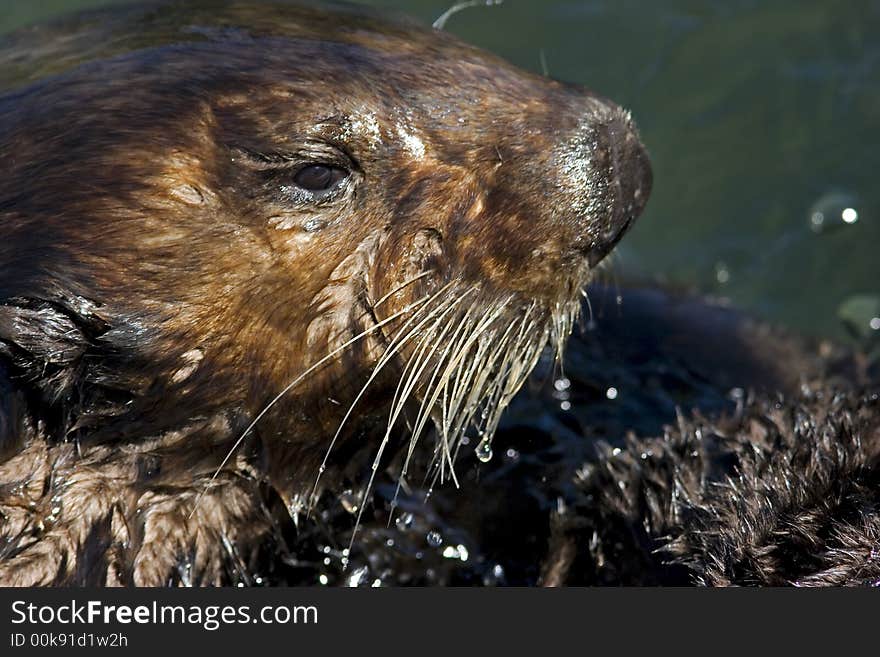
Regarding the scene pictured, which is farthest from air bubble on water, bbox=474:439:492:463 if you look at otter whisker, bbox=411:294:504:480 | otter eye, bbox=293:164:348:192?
otter eye, bbox=293:164:348:192

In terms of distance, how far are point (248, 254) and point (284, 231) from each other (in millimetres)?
105

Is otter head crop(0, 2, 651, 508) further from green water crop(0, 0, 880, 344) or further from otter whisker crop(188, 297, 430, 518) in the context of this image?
green water crop(0, 0, 880, 344)

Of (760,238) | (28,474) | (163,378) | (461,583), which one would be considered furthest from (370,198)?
(760,238)

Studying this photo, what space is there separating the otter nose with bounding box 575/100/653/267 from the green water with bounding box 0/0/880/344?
2.46 meters

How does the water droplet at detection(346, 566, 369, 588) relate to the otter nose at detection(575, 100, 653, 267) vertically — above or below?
below

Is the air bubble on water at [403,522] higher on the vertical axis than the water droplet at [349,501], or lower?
lower

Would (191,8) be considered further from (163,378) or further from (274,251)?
(163,378)

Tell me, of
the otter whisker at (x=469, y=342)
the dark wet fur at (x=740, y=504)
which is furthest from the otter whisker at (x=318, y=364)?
the dark wet fur at (x=740, y=504)

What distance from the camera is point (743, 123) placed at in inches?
249

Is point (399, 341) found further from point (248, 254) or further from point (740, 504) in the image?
point (740, 504)

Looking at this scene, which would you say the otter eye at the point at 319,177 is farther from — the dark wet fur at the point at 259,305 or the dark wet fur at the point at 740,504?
the dark wet fur at the point at 740,504

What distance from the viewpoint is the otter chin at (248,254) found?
2.61m

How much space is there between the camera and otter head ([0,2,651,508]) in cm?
260

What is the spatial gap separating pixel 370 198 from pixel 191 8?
2.85 feet
